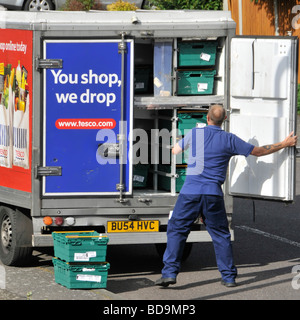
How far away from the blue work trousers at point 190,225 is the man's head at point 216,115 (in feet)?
2.61

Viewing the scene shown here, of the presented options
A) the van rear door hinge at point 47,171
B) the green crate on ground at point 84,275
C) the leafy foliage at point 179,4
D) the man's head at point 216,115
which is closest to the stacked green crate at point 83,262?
the green crate on ground at point 84,275

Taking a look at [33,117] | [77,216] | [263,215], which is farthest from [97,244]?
[263,215]

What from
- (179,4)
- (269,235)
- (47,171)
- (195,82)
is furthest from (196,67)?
(179,4)

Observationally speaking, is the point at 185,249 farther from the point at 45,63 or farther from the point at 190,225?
the point at 45,63

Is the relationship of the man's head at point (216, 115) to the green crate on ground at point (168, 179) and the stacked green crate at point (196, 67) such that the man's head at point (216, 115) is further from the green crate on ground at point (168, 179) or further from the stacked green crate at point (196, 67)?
the green crate on ground at point (168, 179)

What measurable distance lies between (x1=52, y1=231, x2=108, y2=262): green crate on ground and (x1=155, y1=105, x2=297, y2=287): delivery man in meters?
0.71

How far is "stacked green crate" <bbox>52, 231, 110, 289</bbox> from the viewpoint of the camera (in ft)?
30.5

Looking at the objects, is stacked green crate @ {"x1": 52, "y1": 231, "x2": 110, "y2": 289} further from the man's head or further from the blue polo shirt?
the man's head

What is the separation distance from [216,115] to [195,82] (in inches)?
41.1

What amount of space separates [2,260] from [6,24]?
270 centimetres

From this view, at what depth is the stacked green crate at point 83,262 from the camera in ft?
30.5

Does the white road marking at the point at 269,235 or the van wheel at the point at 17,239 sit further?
the white road marking at the point at 269,235

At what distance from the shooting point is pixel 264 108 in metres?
10.3
